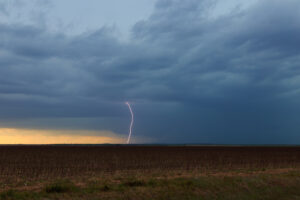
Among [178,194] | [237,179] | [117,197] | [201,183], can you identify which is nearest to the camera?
[117,197]

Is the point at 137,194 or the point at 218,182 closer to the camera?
the point at 137,194

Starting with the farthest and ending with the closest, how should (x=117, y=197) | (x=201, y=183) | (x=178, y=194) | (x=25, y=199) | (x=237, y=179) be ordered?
(x=237, y=179) → (x=201, y=183) → (x=178, y=194) → (x=117, y=197) → (x=25, y=199)

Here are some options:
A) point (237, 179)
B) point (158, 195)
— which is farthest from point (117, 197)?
point (237, 179)

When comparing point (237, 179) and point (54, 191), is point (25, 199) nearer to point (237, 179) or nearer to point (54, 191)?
point (54, 191)

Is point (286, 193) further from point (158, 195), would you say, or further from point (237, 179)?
point (158, 195)

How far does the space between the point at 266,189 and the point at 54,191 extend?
12.6 meters

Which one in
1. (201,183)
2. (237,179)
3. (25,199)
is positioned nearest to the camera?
(25,199)

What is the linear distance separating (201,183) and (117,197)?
228 inches

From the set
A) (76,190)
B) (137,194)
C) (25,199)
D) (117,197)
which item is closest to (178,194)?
(137,194)

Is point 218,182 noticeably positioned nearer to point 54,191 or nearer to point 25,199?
point 54,191

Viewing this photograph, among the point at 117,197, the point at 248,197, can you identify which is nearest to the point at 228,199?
the point at 248,197

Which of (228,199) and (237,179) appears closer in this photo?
(228,199)

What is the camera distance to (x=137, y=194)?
1661 centimetres

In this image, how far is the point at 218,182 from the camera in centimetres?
2009
